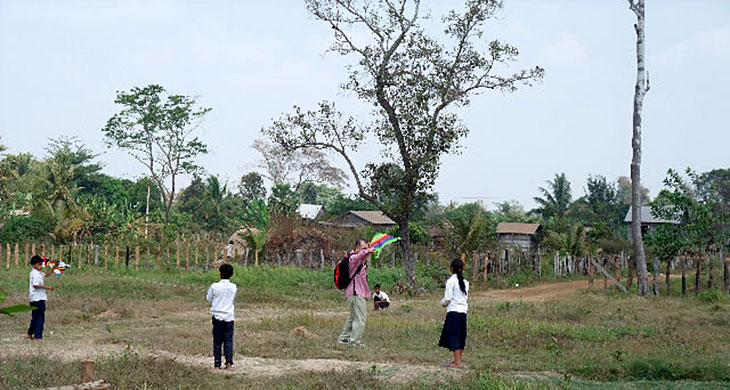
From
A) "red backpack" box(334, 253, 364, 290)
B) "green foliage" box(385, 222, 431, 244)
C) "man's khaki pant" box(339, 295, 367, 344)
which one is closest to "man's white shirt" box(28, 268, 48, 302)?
"red backpack" box(334, 253, 364, 290)

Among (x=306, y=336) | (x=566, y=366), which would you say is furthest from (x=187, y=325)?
(x=566, y=366)

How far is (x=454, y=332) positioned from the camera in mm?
9781

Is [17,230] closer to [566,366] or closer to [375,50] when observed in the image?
[375,50]

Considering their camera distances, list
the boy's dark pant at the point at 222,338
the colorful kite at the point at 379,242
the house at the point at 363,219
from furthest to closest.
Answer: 1. the house at the point at 363,219
2. the colorful kite at the point at 379,242
3. the boy's dark pant at the point at 222,338

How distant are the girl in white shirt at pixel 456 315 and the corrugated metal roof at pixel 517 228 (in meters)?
34.6

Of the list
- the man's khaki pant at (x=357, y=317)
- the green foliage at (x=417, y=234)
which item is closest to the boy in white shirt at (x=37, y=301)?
the man's khaki pant at (x=357, y=317)

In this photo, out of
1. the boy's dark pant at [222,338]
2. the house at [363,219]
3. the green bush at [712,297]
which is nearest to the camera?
the boy's dark pant at [222,338]

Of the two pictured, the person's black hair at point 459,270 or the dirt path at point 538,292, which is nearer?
the person's black hair at point 459,270

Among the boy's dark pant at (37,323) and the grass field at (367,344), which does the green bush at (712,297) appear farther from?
the boy's dark pant at (37,323)

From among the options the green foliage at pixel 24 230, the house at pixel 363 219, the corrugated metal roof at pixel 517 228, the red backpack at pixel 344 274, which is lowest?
the red backpack at pixel 344 274

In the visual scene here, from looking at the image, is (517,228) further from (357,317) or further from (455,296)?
(455,296)

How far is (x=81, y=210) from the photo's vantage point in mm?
33000

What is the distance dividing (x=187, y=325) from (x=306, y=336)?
118 inches

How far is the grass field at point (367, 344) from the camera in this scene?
8.65m
